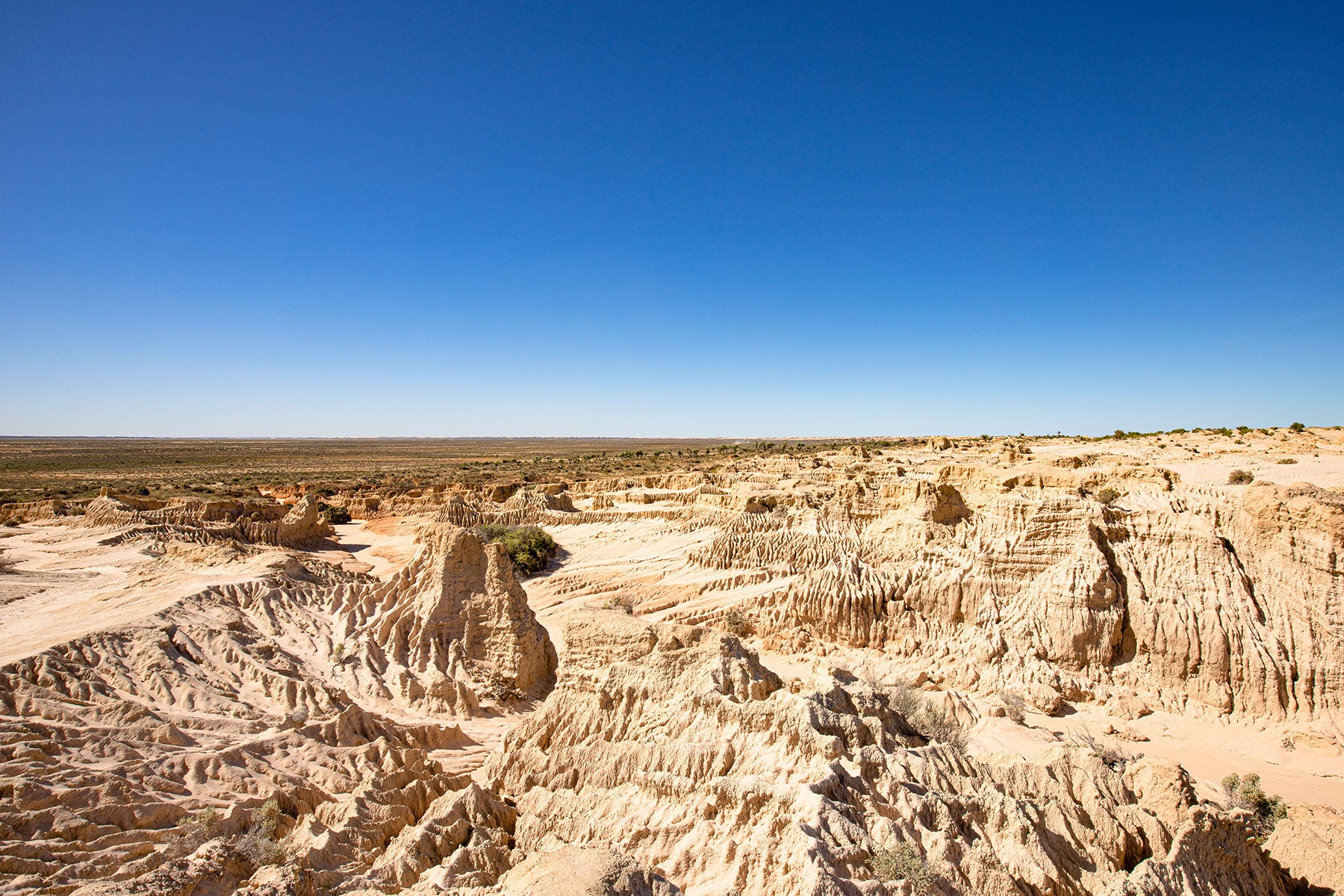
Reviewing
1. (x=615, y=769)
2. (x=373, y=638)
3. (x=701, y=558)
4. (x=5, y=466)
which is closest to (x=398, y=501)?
(x=701, y=558)

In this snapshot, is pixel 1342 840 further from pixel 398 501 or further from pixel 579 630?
pixel 398 501

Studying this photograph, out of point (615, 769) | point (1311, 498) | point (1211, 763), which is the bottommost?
point (1211, 763)

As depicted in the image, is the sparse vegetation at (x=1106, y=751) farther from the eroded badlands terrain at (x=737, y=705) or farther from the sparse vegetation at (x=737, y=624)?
the sparse vegetation at (x=737, y=624)

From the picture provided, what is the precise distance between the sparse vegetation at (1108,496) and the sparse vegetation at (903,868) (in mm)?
16219

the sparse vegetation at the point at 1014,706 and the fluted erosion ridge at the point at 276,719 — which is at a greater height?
the fluted erosion ridge at the point at 276,719

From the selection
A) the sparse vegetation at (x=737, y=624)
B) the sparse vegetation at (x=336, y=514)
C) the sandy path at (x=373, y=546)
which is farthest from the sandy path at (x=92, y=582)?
the sparse vegetation at (x=336, y=514)

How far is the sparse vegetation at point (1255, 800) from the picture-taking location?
9.76 m

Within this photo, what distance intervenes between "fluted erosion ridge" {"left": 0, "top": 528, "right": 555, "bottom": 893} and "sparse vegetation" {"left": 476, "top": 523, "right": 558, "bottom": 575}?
38.5ft

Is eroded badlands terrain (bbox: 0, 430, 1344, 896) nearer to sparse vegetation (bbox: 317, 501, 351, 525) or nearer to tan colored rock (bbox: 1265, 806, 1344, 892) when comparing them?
tan colored rock (bbox: 1265, 806, 1344, 892)

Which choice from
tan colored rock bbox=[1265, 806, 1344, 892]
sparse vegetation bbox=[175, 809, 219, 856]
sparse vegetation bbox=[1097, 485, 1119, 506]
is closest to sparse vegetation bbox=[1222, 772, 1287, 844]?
tan colored rock bbox=[1265, 806, 1344, 892]

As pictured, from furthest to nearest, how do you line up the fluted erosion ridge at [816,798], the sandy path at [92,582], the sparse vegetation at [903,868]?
1. the sandy path at [92,582]
2. the fluted erosion ridge at [816,798]
3. the sparse vegetation at [903,868]

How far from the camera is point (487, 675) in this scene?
1429cm

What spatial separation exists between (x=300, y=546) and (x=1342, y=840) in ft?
122

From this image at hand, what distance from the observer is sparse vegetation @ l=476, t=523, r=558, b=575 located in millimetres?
29453
